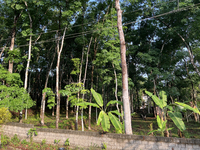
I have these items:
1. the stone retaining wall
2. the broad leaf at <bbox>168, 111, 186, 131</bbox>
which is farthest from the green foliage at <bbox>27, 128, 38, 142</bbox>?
the broad leaf at <bbox>168, 111, 186, 131</bbox>

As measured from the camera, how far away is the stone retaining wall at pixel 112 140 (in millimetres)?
5738

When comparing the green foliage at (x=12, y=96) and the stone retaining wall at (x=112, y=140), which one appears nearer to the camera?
the stone retaining wall at (x=112, y=140)

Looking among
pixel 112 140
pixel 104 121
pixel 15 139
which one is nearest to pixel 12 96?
pixel 15 139

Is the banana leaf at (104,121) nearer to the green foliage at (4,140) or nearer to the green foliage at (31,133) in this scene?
the green foliage at (31,133)

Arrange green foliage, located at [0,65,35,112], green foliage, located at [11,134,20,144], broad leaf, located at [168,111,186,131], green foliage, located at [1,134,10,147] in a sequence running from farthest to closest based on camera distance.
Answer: green foliage, located at [0,65,35,112]
green foliage, located at [11,134,20,144]
green foliage, located at [1,134,10,147]
broad leaf, located at [168,111,186,131]

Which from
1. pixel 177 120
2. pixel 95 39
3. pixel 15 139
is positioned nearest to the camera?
pixel 177 120

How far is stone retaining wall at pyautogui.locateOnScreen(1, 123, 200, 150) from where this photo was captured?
5.74 m

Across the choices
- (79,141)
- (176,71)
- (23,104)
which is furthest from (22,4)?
(176,71)

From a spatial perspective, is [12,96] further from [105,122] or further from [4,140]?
[105,122]

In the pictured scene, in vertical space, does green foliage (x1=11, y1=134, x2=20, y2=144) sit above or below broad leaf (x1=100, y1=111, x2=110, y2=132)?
below

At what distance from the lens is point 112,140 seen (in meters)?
6.93

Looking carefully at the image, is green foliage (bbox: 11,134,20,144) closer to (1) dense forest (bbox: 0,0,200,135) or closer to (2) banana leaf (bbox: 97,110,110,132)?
(1) dense forest (bbox: 0,0,200,135)

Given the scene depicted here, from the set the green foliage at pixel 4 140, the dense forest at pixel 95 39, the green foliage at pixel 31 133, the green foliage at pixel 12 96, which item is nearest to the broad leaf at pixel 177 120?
the dense forest at pixel 95 39

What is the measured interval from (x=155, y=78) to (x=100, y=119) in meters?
11.2
